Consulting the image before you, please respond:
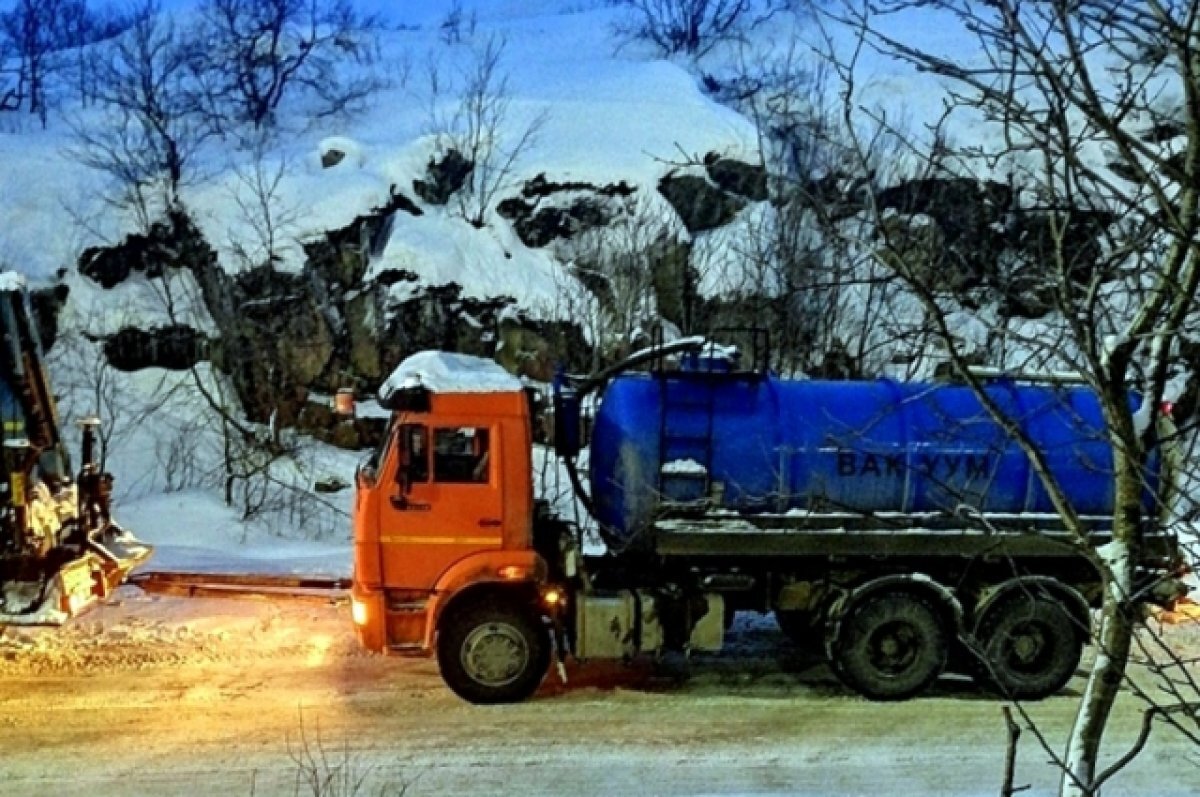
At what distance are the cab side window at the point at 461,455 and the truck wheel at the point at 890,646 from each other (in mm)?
3107

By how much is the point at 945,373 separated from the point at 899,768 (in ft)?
9.24

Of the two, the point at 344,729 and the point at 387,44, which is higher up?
the point at 387,44

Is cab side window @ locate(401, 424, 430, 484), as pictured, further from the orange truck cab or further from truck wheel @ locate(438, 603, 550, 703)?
truck wheel @ locate(438, 603, 550, 703)

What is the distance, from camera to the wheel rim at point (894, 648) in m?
9.90

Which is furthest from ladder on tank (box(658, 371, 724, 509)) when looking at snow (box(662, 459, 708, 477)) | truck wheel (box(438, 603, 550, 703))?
truck wheel (box(438, 603, 550, 703))

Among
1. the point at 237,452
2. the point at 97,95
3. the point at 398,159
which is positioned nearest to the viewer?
the point at 237,452

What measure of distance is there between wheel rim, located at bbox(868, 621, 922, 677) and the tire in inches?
22.4

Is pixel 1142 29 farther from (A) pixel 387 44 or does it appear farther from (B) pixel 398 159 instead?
(A) pixel 387 44

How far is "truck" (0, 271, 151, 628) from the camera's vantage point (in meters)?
9.87

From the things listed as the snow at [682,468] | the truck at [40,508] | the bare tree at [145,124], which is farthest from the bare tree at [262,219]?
the snow at [682,468]

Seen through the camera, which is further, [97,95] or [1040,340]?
[97,95]

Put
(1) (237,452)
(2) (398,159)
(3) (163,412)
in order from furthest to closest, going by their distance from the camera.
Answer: (2) (398,159) → (3) (163,412) → (1) (237,452)

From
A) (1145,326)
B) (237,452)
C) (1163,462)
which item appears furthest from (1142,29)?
(237,452)

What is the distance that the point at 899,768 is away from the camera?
841 cm
